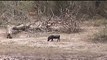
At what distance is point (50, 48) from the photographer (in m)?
14.8

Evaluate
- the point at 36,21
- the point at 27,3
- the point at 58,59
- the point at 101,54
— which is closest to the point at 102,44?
the point at 101,54

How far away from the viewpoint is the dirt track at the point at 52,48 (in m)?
13.3

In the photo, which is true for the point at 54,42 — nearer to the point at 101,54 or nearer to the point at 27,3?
the point at 101,54

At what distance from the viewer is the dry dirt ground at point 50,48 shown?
13.3 metres

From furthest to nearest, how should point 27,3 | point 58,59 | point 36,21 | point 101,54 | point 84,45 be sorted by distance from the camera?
point 27,3, point 36,21, point 84,45, point 101,54, point 58,59

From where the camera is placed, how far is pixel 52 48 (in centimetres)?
1485

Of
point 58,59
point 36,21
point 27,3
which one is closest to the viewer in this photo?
point 58,59

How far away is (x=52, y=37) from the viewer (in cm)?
1655

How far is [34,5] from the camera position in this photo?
933 inches

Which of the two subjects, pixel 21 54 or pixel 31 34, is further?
pixel 31 34

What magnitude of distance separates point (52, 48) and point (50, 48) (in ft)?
0.31

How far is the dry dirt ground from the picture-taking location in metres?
13.3

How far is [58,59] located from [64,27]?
6.71m

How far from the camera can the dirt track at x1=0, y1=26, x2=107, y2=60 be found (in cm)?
1327
